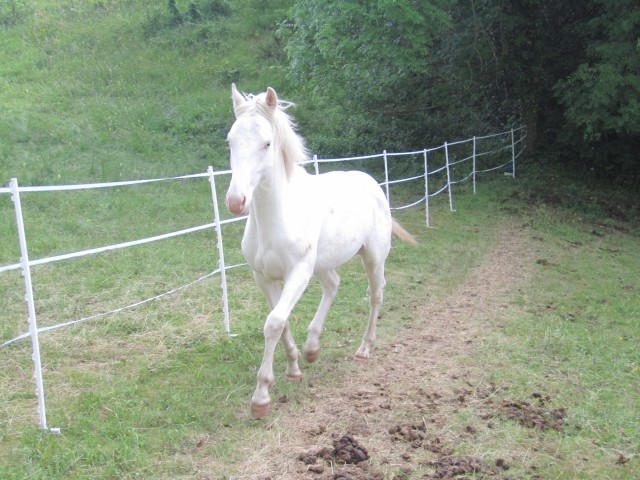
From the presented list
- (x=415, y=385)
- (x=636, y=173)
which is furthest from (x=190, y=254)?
(x=636, y=173)

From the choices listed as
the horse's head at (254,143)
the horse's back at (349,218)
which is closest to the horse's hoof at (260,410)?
the horse's back at (349,218)

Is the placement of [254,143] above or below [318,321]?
above

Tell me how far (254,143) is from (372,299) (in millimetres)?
2090

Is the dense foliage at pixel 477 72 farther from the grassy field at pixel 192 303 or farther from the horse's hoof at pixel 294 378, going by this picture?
the horse's hoof at pixel 294 378

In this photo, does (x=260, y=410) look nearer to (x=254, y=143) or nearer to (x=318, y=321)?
(x=318, y=321)

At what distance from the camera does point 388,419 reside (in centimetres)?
375

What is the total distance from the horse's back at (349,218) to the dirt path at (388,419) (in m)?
0.86

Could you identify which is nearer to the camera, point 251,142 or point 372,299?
point 251,142

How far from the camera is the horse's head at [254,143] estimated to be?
3238 millimetres

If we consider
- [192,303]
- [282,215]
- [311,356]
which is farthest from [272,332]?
[192,303]

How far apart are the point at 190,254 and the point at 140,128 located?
8039mm

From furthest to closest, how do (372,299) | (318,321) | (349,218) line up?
(372,299)
(318,321)
(349,218)

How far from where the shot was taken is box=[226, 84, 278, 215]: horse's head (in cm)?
331

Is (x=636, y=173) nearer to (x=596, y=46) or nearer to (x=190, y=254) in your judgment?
(x=596, y=46)
